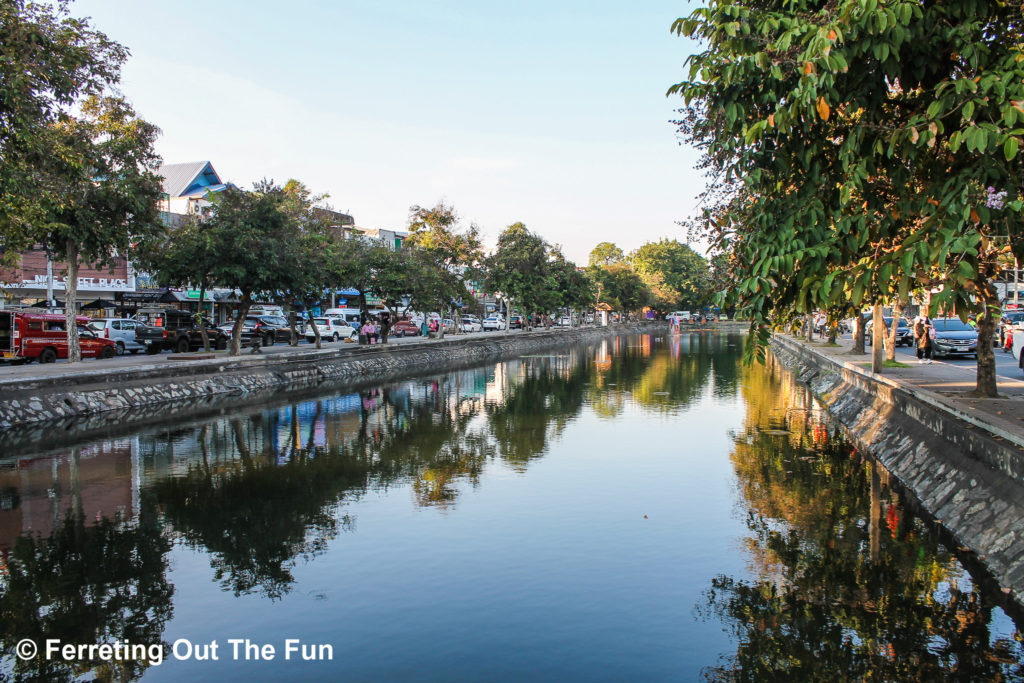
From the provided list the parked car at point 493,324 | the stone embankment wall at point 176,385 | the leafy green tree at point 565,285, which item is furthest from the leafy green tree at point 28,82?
the parked car at point 493,324

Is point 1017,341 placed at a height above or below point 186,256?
below

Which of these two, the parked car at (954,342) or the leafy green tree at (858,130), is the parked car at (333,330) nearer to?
the parked car at (954,342)

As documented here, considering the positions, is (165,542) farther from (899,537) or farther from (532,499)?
(899,537)

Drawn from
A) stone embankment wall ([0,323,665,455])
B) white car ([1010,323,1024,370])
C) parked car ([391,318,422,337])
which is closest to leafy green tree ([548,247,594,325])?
parked car ([391,318,422,337])

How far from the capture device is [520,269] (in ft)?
214

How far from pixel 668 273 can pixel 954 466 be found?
407 feet

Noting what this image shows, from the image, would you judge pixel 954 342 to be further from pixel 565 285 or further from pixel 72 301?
pixel 565 285

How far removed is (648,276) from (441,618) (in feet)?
418

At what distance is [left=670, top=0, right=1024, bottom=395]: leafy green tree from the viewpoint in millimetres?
8234

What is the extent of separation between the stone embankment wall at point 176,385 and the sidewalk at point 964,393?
18.8 m

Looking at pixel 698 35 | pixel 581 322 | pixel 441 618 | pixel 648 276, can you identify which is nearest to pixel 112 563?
pixel 441 618

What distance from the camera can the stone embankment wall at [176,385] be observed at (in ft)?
68.7

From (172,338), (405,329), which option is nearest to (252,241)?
(172,338)

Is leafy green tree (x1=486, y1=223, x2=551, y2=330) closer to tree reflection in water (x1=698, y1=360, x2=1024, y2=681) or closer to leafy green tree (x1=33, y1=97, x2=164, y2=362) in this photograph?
leafy green tree (x1=33, y1=97, x2=164, y2=362)
